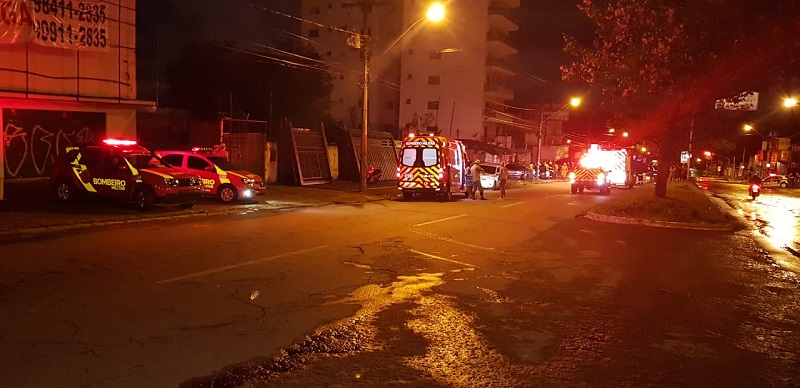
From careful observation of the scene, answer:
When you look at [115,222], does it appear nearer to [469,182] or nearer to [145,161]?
[145,161]

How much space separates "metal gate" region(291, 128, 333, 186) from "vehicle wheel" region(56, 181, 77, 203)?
12.2 m

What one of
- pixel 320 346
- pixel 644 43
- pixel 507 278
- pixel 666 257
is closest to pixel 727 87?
pixel 644 43

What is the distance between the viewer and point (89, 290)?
793 cm

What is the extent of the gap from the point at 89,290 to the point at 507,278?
5772 millimetres

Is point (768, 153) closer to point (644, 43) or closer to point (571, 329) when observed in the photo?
point (644, 43)

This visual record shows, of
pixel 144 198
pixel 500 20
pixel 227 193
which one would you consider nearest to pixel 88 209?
pixel 144 198

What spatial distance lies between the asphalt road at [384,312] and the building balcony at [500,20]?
53.0 meters

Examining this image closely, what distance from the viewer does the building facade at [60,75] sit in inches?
647

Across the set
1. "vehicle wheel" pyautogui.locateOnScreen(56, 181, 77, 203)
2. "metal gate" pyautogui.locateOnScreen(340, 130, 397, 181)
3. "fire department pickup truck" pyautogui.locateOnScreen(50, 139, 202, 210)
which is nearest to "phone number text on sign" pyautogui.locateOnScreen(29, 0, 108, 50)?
"fire department pickup truck" pyautogui.locateOnScreen(50, 139, 202, 210)

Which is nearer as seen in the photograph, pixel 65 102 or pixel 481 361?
pixel 481 361

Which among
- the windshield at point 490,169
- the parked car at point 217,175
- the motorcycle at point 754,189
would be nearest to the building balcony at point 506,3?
the windshield at point 490,169

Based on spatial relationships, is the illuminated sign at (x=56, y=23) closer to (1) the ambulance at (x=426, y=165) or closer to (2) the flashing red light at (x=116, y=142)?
(2) the flashing red light at (x=116, y=142)

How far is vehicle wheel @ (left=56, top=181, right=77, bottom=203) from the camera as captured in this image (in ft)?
55.5

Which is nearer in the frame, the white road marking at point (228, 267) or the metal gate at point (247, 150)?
the white road marking at point (228, 267)
